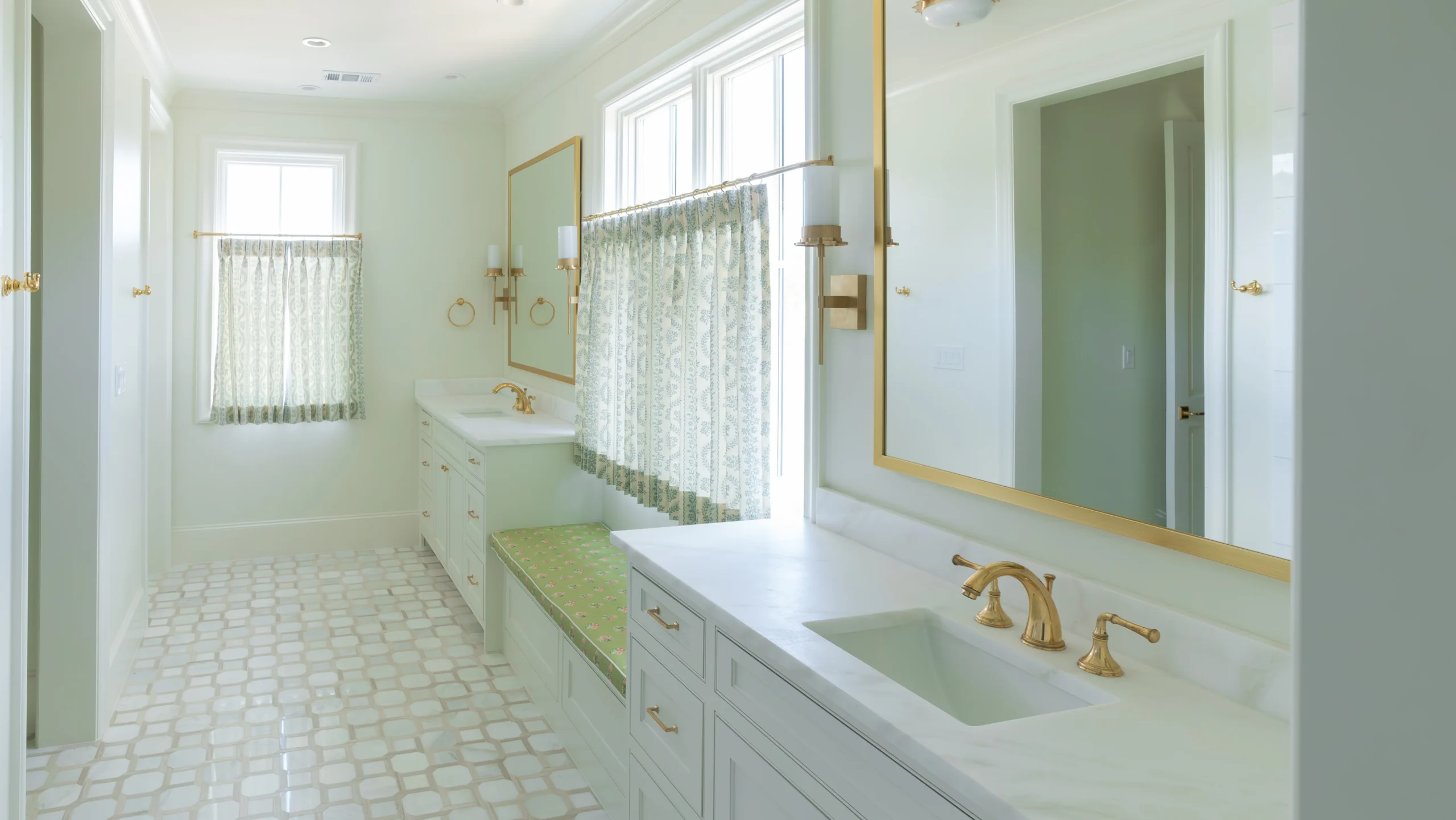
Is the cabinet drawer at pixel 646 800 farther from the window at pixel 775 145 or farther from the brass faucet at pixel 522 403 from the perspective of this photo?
the brass faucet at pixel 522 403

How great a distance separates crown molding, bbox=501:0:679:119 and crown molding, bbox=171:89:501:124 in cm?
52

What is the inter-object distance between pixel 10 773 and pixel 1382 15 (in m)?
2.87

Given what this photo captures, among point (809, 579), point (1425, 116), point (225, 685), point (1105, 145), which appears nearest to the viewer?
point (1425, 116)

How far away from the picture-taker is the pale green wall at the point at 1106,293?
1495 mm

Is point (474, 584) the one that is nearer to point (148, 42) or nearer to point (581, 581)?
point (581, 581)

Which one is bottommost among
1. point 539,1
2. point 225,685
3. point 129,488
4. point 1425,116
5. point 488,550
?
point 225,685

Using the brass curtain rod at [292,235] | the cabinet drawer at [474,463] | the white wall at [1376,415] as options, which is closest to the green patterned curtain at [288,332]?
the brass curtain rod at [292,235]

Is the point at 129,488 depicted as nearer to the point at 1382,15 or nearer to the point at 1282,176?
the point at 1282,176

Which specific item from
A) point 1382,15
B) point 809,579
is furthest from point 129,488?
point 1382,15

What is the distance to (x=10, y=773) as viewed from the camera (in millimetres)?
2225

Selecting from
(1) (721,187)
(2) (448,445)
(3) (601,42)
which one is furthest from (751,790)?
(2) (448,445)

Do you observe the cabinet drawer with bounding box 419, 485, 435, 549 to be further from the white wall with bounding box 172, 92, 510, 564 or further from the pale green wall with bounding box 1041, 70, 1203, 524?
the pale green wall with bounding box 1041, 70, 1203, 524

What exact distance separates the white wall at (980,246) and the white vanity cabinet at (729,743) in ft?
1.87

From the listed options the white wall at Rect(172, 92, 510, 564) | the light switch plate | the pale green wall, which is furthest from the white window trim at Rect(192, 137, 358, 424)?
the pale green wall
